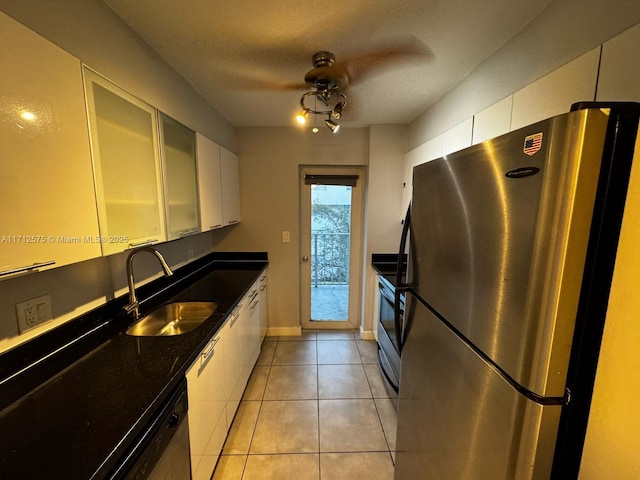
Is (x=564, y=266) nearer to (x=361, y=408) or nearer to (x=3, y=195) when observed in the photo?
(x=3, y=195)

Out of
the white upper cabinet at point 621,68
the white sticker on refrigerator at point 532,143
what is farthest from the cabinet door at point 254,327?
the white upper cabinet at point 621,68

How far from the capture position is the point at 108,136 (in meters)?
1.16

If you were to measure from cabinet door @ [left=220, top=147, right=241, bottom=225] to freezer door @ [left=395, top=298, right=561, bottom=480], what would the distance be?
203 centimetres

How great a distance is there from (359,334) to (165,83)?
318 cm

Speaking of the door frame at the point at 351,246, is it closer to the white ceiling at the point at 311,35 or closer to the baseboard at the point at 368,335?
the baseboard at the point at 368,335

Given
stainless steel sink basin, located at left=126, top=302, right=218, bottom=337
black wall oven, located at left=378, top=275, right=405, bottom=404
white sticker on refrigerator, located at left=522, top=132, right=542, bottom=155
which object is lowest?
black wall oven, located at left=378, top=275, right=405, bottom=404

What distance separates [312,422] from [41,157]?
2.23m

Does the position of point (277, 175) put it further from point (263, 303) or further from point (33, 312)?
point (33, 312)

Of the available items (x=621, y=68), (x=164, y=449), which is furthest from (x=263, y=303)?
(x=621, y=68)

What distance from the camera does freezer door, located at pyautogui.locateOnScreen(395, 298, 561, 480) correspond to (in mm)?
689

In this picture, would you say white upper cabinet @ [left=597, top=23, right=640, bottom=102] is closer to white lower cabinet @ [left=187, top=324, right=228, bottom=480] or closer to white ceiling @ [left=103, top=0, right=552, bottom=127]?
white ceiling @ [left=103, top=0, right=552, bottom=127]

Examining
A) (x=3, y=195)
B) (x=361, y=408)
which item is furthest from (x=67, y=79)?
(x=361, y=408)

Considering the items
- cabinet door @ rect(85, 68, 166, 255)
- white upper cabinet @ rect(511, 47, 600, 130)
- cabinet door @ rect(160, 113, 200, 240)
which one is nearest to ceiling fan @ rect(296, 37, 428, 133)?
white upper cabinet @ rect(511, 47, 600, 130)

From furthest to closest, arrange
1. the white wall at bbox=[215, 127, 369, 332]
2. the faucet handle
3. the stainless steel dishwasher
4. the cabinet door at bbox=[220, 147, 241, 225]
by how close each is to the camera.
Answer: the white wall at bbox=[215, 127, 369, 332]
the cabinet door at bbox=[220, 147, 241, 225]
the faucet handle
the stainless steel dishwasher
